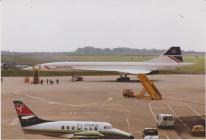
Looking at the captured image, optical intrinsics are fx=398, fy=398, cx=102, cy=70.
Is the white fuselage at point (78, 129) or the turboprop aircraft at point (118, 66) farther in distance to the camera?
the turboprop aircraft at point (118, 66)

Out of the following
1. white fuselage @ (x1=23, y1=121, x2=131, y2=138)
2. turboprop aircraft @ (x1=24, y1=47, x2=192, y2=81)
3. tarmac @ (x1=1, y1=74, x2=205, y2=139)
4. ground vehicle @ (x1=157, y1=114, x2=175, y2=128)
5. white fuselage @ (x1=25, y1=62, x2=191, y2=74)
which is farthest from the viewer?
white fuselage @ (x1=25, y1=62, x2=191, y2=74)

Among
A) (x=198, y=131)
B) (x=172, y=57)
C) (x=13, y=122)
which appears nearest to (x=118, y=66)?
(x=172, y=57)

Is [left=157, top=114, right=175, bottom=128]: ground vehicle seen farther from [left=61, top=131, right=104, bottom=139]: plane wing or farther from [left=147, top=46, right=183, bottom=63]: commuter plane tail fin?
[left=147, top=46, right=183, bottom=63]: commuter plane tail fin

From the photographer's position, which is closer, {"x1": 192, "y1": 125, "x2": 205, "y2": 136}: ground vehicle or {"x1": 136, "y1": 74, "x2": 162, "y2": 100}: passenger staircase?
{"x1": 192, "y1": 125, "x2": 205, "y2": 136}: ground vehicle

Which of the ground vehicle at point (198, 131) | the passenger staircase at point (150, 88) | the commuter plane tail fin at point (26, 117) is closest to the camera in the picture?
the commuter plane tail fin at point (26, 117)

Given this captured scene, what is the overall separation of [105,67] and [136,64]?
22.8ft

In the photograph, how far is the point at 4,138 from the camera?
3011cm

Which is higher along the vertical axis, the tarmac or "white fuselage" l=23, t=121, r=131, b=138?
"white fuselage" l=23, t=121, r=131, b=138

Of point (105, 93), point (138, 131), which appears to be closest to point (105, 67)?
point (105, 93)

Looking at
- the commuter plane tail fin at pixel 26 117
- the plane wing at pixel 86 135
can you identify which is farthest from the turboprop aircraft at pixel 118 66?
the plane wing at pixel 86 135

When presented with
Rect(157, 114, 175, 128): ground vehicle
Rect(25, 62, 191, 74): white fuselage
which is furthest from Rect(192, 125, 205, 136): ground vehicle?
Rect(25, 62, 191, 74): white fuselage

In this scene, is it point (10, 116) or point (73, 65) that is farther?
point (73, 65)

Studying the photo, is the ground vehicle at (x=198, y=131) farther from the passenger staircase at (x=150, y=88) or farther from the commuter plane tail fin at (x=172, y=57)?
the commuter plane tail fin at (x=172, y=57)

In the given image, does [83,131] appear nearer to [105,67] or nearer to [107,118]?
[107,118]
